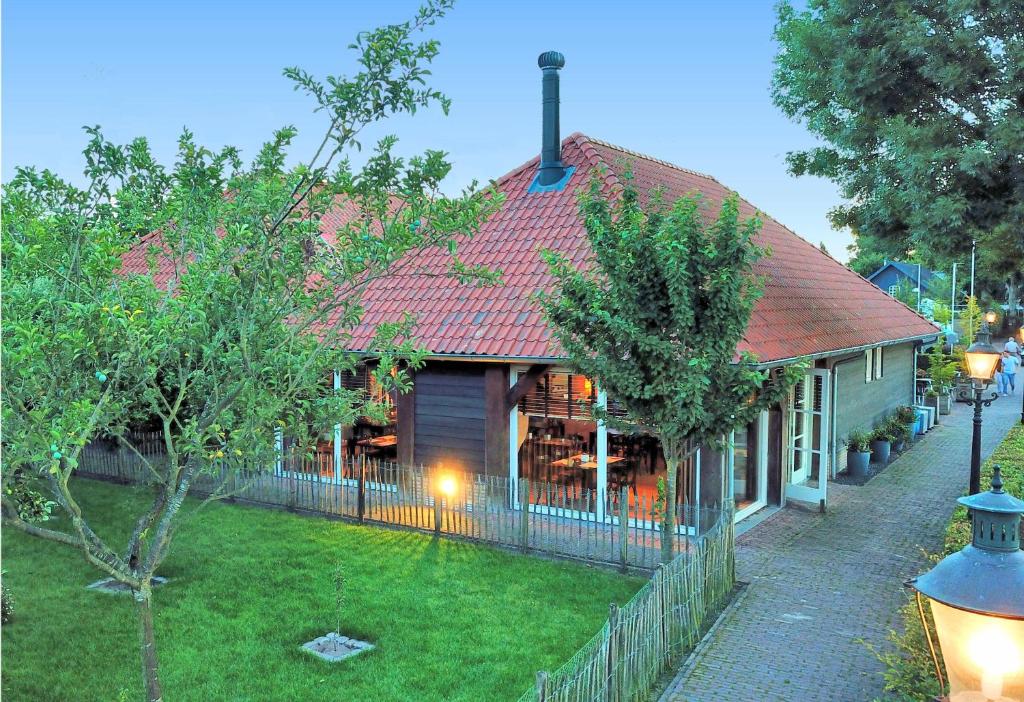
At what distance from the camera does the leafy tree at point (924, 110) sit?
13.2m

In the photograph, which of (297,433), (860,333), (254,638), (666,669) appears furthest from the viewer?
(860,333)

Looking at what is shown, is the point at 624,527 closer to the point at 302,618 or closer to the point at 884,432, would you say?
the point at 302,618

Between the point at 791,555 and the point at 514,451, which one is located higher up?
the point at 514,451

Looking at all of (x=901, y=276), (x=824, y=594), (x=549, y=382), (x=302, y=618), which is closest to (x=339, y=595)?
(x=302, y=618)

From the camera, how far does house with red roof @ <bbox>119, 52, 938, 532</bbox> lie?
41.1 ft

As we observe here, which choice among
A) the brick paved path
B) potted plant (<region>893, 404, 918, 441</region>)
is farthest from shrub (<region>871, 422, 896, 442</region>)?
the brick paved path

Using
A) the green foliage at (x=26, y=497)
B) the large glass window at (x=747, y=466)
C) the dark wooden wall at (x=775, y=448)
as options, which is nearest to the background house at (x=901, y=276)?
the dark wooden wall at (x=775, y=448)

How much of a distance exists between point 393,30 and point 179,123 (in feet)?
5.98

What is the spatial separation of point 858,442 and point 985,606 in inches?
624

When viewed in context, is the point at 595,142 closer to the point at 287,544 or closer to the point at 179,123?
the point at 287,544

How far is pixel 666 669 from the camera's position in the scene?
304 inches

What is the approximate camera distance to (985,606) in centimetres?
248

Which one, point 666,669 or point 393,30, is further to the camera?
point 666,669

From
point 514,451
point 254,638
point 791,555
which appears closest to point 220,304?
point 254,638
